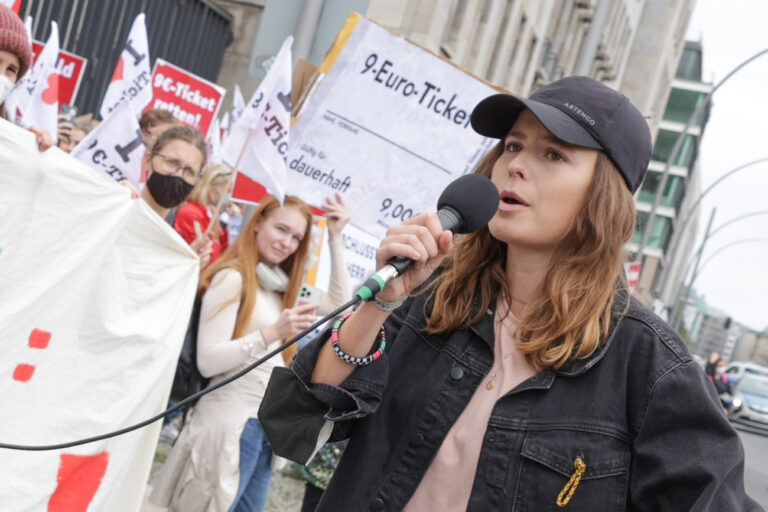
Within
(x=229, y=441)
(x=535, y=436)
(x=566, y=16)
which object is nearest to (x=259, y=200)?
(x=229, y=441)

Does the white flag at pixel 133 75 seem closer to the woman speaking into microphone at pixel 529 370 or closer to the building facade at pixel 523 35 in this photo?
the building facade at pixel 523 35

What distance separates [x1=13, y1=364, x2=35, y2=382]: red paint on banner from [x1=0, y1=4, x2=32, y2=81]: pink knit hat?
A: 3.90 feet

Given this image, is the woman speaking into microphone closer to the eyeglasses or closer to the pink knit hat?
the pink knit hat

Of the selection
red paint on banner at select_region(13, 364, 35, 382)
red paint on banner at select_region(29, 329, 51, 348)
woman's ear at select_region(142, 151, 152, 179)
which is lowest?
red paint on banner at select_region(13, 364, 35, 382)

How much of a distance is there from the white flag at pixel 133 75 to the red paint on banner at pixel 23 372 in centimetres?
425

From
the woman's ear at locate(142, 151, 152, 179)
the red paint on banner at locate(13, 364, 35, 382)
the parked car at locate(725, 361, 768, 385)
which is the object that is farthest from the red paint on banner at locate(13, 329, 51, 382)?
the parked car at locate(725, 361, 768, 385)

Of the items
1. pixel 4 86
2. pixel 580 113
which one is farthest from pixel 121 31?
pixel 580 113

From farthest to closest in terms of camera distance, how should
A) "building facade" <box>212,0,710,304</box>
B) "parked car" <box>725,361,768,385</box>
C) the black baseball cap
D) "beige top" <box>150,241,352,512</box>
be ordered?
"parked car" <box>725,361,768,385</box>, "building facade" <box>212,0,710,304</box>, "beige top" <box>150,241,352,512</box>, the black baseball cap

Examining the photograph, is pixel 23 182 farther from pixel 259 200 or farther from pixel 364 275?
pixel 364 275

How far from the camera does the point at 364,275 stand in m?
5.80

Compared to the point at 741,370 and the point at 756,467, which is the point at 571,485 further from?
the point at 741,370

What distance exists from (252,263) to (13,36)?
1494 millimetres

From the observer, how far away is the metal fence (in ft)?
36.4

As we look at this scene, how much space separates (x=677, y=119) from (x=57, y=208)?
231ft
